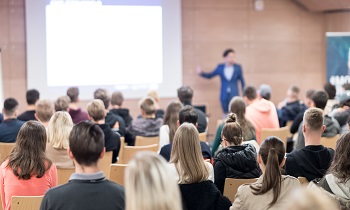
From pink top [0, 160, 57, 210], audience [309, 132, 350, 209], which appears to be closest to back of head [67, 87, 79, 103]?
pink top [0, 160, 57, 210]

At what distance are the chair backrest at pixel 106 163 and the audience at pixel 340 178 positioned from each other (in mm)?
2877

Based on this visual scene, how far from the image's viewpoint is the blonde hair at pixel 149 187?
6.27 ft

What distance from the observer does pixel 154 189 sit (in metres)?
1.92

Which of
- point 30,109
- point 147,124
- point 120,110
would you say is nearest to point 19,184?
point 147,124

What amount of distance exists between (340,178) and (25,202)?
6.34ft

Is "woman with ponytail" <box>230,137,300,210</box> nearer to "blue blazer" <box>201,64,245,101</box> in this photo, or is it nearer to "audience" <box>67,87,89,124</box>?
"audience" <box>67,87,89,124</box>

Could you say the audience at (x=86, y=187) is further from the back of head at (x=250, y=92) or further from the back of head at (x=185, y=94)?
the back of head at (x=250, y=92)

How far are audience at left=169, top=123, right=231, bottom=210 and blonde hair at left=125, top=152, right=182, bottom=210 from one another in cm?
193

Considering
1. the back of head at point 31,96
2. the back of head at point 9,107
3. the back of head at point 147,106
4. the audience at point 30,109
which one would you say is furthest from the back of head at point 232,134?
the back of head at point 31,96

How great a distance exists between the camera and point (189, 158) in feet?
13.1

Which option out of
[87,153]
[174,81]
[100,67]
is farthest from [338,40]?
[87,153]

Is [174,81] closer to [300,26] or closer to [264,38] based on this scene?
[264,38]

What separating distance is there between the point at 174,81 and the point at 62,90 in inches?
85.5

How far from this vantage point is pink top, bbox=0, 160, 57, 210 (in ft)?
13.6
